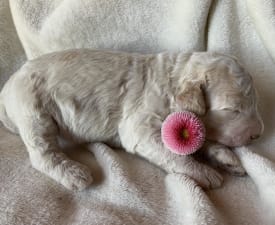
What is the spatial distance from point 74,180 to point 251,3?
118cm

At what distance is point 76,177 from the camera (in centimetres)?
191

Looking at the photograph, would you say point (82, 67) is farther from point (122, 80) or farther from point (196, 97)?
point (196, 97)

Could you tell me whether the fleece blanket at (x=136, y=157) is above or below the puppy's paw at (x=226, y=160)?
above

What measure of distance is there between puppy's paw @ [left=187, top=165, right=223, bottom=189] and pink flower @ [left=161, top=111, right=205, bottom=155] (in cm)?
9

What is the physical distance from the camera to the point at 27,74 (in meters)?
2.18

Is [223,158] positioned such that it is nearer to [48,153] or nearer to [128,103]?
[128,103]

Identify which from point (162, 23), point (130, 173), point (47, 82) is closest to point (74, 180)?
point (130, 173)

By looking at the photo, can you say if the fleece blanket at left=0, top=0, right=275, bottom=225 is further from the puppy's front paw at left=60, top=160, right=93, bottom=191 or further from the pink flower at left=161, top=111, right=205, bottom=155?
the pink flower at left=161, top=111, right=205, bottom=155

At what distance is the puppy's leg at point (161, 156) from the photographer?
1929 millimetres

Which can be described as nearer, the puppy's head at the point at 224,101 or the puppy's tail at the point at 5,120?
the puppy's head at the point at 224,101

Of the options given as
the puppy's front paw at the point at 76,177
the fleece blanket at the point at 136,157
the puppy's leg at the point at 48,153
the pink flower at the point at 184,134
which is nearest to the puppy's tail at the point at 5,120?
the fleece blanket at the point at 136,157

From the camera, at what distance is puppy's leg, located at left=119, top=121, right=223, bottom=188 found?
6.33 ft

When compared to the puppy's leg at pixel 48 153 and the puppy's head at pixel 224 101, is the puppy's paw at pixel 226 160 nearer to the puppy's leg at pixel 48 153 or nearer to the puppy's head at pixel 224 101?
the puppy's head at pixel 224 101

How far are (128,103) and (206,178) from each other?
20.1 inches
